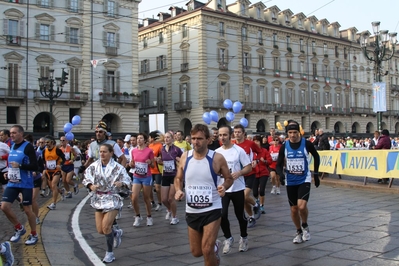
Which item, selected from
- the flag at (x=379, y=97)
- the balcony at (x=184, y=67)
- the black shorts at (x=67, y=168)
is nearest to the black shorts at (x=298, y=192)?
the black shorts at (x=67, y=168)

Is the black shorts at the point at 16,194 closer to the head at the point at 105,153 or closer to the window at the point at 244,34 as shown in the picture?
the head at the point at 105,153

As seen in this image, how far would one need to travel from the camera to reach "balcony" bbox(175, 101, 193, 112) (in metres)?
50.0

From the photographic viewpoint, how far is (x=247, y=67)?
53.3m

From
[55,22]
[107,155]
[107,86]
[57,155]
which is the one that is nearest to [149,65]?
[107,86]

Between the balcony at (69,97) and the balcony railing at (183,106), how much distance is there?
39.8ft

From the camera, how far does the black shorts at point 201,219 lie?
5.03 meters

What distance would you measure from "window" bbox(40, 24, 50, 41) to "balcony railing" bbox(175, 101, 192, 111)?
53.2 ft

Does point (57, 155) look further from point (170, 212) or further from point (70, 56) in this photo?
point (70, 56)

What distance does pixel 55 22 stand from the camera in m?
39.9

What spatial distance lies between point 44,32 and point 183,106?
54.9 ft

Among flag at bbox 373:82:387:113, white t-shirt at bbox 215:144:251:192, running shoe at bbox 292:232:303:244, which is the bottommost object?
running shoe at bbox 292:232:303:244

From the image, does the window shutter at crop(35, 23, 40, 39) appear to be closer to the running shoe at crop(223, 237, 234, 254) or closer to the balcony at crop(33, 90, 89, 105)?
the balcony at crop(33, 90, 89, 105)

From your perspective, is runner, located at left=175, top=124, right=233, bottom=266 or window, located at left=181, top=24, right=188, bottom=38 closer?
runner, located at left=175, top=124, right=233, bottom=266

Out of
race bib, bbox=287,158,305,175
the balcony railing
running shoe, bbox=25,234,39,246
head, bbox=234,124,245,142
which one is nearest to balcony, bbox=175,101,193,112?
the balcony railing
